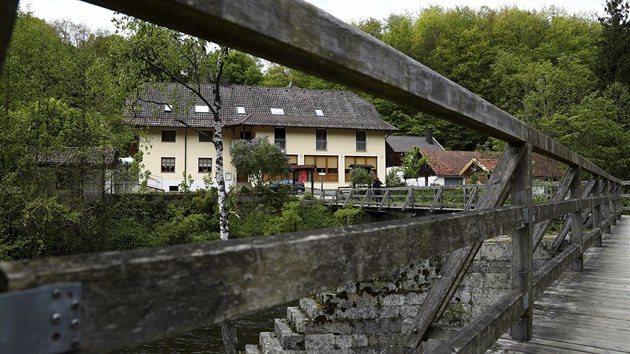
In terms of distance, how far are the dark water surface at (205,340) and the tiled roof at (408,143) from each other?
36.4m

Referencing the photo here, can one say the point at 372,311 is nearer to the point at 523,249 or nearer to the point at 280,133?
the point at 523,249

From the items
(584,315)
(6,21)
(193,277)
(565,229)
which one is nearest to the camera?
(6,21)

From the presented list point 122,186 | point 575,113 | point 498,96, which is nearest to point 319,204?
point 122,186

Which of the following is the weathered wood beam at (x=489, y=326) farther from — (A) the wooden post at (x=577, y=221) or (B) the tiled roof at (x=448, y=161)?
(B) the tiled roof at (x=448, y=161)

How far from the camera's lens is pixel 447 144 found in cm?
5375

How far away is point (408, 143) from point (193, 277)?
48813mm

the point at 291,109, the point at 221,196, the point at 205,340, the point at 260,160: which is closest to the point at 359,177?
the point at 260,160

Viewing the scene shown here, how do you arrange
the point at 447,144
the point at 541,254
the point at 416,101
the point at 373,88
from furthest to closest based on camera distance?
1. the point at 447,144
2. the point at 541,254
3. the point at 416,101
4. the point at 373,88

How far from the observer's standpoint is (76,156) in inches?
728

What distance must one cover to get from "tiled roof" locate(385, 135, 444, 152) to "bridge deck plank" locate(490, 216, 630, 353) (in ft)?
139

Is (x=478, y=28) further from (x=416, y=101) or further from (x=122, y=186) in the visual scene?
(x=416, y=101)

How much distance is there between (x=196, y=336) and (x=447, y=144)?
45.7 metres

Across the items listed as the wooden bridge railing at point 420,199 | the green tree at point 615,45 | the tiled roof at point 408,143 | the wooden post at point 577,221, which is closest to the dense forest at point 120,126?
the green tree at point 615,45

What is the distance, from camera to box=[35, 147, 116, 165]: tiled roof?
1772 centimetres
